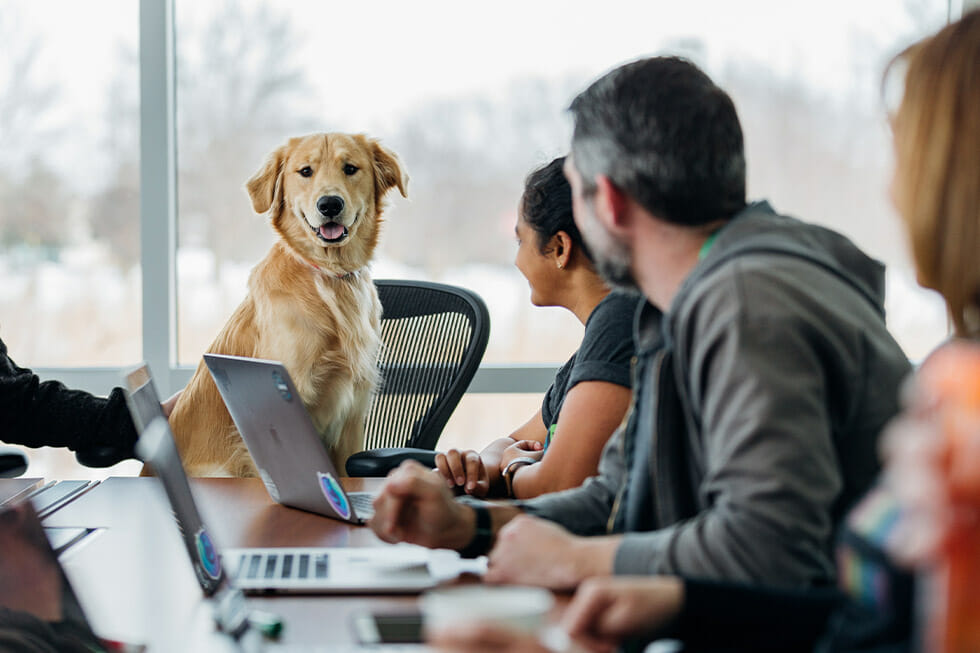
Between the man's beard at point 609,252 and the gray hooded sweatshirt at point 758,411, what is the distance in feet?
0.41

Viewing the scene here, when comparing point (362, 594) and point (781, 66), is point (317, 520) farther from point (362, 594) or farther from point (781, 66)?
point (781, 66)

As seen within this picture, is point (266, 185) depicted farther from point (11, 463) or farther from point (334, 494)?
point (334, 494)

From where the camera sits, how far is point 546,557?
0.99 meters

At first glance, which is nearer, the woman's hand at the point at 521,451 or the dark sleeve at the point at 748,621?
the dark sleeve at the point at 748,621

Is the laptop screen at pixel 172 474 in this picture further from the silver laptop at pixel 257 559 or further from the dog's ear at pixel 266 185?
the dog's ear at pixel 266 185

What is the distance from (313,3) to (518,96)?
2.51ft

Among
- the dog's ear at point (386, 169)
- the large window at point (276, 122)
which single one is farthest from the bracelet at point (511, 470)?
the large window at point (276, 122)

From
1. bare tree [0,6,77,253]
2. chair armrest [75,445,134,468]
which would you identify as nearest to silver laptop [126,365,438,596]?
chair armrest [75,445,134,468]

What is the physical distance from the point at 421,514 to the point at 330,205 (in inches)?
61.5

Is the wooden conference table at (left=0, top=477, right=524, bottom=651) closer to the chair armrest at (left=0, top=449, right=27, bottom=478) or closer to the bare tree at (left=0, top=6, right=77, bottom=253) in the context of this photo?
the chair armrest at (left=0, top=449, right=27, bottom=478)

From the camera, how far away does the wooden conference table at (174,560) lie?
3.01 ft

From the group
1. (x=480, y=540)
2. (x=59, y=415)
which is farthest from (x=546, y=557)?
(x=59, y=415)

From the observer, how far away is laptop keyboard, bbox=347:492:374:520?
141 cm

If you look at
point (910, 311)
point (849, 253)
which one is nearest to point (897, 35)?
point (910, 311)
